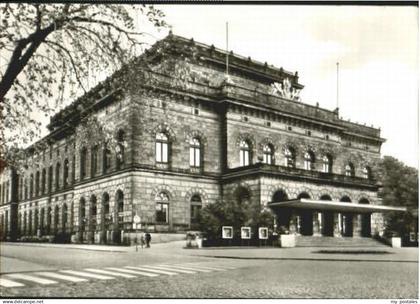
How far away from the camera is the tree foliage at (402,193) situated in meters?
15.4

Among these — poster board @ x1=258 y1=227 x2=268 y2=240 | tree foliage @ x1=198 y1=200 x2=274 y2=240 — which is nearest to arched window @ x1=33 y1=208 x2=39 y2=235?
tree foliage @ x1=198 y1=200 x2=274 y2=240

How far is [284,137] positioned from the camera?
3659 centimetres

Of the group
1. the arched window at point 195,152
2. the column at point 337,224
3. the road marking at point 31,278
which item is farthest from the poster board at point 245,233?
the road marking at point 31,278

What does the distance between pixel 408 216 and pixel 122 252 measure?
33.9ft

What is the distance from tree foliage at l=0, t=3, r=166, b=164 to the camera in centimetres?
1170

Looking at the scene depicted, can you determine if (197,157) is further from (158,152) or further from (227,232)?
(158,152)

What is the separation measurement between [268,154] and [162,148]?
1303 cm

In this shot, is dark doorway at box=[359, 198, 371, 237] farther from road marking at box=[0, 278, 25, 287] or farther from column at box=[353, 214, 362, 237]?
road marking at box=[0, 278, 25, 287]

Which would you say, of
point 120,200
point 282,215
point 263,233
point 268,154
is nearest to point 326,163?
point 268,154

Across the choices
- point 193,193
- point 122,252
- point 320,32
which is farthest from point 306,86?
point 193,193

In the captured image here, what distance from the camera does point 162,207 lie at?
26969 mm

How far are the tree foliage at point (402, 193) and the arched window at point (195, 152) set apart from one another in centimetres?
1096

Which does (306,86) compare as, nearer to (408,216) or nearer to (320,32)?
(320,32)

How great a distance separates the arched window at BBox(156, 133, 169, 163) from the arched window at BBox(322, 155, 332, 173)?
1506 cm
